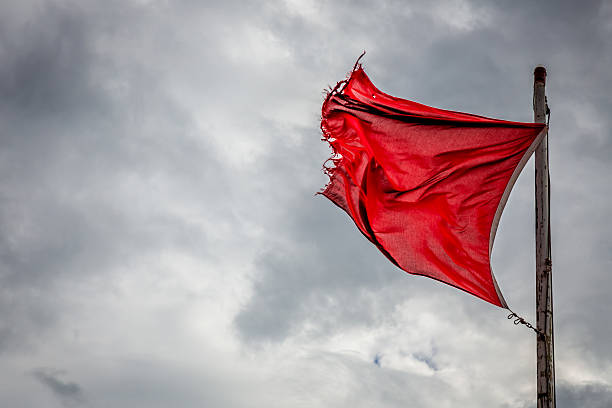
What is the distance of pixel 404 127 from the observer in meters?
14.9

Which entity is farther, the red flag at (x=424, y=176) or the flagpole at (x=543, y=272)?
the red flag at (x=424, y=176)

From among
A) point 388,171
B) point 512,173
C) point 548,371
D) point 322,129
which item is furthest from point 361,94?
point 548,371

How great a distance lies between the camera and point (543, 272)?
12703 millimetres

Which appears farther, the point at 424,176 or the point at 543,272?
the point at 424,176

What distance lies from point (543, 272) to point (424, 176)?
3.09 m

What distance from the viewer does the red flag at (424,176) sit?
13211 millimetres

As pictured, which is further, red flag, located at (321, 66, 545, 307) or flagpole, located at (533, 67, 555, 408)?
red flag, located at (321, 66, 545, 307)

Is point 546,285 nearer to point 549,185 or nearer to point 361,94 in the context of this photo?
point 549,185

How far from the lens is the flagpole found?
1212 cm

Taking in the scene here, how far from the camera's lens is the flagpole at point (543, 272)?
12117mm

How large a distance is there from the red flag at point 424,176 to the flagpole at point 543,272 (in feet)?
1.60

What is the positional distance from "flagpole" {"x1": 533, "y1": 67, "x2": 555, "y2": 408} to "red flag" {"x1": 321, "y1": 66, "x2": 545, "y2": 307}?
49cm

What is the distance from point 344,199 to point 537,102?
4.66m

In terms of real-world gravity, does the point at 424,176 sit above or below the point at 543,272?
above
